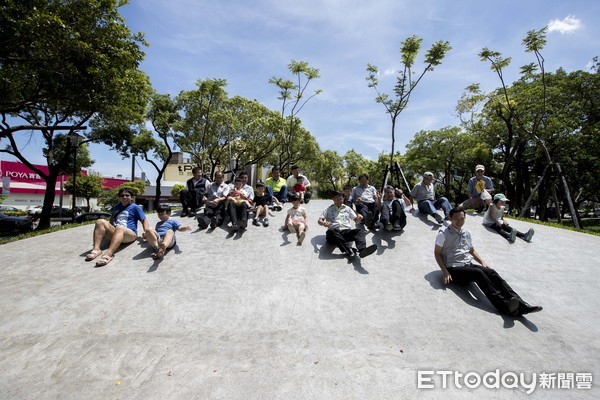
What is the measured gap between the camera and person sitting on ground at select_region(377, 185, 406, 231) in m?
7.09

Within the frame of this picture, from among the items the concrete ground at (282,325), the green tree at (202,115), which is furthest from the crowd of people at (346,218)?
the green tree at (202,115)

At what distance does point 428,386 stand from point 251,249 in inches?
168

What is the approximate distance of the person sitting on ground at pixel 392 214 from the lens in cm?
709

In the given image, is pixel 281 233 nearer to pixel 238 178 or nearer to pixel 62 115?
pixel 238 178

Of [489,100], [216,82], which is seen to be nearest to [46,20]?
[216,82]

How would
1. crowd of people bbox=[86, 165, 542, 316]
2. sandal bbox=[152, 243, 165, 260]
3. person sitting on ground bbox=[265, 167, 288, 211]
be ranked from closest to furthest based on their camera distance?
1. crowd of people bbox=[86, 165, 542, 316]
2. sandal bbox=[152, 243, 165, 260]
3. person sitting on ground bbox=[265, 167, 288, 211]

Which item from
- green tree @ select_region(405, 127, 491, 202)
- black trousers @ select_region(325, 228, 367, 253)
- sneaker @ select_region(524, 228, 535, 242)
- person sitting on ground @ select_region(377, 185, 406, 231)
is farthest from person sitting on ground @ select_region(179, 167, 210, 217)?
green tree @ select_region(405, 127, 491, 202)

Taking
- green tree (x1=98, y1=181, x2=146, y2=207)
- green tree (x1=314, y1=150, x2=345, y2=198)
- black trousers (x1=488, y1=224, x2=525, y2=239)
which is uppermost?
green tree (x1=314, y1=150, x2=345, y2=198)

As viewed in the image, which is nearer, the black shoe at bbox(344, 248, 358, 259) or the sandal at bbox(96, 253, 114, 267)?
the sandal at bbox(96, 253, 114, 267)

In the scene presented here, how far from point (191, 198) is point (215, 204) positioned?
1346 mm

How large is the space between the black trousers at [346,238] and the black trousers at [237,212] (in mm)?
2242

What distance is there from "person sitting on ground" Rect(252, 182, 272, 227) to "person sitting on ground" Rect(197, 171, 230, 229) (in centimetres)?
89

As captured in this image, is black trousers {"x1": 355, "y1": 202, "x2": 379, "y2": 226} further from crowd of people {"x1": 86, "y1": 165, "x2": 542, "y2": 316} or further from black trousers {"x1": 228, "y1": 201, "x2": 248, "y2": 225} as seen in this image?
black trousers {"x1": 228, "y1": 201, "x2": 248, "y2": 225}

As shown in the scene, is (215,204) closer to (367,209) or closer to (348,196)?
(348,196)
